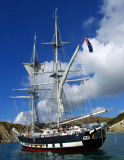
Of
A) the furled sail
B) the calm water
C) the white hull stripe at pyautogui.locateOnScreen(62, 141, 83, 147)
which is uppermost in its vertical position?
the furled sail

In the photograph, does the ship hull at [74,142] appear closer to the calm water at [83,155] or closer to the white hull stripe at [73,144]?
the white hull stripe at [73,144]

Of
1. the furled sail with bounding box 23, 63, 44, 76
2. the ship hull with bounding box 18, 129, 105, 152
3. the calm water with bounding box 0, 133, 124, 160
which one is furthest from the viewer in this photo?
the furled sail with bounding box 23, 63, 44, 76

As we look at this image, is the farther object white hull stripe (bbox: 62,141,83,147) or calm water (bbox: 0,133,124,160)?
white hull stripe (bbox: 62,141,83,147)

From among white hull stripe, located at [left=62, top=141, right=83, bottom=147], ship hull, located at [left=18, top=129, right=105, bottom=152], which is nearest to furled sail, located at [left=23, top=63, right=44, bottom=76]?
ship hull, located at [left=18, top=129, right=105, bottom=152]

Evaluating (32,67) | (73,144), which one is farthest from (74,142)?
(32,67)

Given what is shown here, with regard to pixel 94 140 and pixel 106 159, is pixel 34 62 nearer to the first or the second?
pixel 94 140

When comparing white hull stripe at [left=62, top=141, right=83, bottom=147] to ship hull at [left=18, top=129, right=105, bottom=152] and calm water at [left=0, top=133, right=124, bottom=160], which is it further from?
calm water at [left=0, top=133, right=124, bottom=160]

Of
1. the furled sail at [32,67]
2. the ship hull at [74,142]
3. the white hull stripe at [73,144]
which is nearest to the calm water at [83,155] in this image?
the ship hull at [74,142]

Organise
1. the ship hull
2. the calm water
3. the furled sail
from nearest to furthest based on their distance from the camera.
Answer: the calm water, the ship hull, the furled sail

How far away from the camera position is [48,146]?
123 ft

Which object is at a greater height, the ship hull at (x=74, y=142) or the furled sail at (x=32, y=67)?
the furled sail at (x=32, y=67)

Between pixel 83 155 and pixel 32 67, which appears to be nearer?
pixel 83 155

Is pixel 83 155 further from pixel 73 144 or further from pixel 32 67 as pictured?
pixel 32 67

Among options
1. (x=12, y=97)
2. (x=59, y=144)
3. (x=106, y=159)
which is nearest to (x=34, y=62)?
(x=12, y=97)
